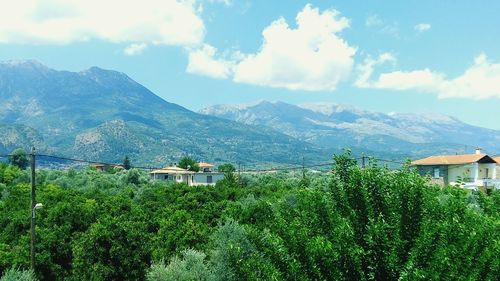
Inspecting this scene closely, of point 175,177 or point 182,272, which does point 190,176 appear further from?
point 182,272

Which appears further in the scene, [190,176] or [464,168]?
[190,176]

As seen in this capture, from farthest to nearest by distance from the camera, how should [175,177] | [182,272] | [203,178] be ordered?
[175,177], [203,178], [182,272]

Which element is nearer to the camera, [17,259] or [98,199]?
[17,259]

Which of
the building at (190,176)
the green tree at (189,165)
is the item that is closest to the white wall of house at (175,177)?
the building at (190,176)

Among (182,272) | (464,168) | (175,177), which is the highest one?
(464,168)

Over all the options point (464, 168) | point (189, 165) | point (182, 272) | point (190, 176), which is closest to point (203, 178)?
point (190, 176)

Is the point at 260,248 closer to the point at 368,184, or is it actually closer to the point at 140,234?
the point at 368,184

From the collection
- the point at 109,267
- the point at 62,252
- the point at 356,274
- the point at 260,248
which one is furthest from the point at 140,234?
the point at 356,274

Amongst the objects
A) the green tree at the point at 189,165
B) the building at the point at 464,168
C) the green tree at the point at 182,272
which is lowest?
the green tree at the point at 189,165

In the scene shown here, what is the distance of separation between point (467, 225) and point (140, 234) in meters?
21.9

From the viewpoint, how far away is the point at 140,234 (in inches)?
1192

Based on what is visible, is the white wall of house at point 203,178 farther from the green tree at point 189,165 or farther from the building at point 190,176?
the green tree at point 189,165

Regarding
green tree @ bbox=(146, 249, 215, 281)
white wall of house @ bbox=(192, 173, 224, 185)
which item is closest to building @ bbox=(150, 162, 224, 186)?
white wall of house @ bbox=(192, 173, 224, 185)

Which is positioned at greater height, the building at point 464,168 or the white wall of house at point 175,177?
the building at point 464,168
